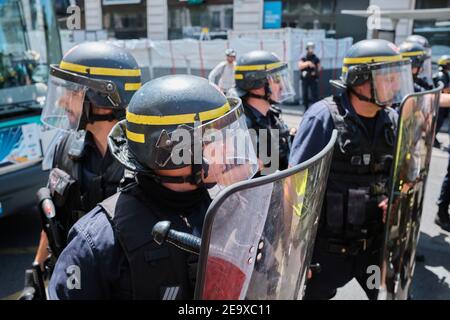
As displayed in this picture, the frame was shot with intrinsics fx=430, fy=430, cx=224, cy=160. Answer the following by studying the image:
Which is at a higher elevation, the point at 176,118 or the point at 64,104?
the point at 176,118

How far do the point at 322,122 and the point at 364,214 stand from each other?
598mm

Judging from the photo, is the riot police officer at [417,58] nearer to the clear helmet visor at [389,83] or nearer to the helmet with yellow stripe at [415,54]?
the helmet with yellow stripe at [415,54]

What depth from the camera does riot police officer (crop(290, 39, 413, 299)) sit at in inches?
100

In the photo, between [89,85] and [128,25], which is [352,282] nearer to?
[89,85]

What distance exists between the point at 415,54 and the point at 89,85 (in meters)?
4.83

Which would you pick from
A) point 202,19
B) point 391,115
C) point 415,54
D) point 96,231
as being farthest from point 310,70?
point 96,231

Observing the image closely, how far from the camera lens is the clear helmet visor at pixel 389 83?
258 cm

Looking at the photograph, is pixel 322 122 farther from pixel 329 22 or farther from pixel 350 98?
pixel 329 22

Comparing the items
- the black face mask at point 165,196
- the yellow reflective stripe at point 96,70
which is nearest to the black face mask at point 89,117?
the yellow reflective stripe at point 96,70

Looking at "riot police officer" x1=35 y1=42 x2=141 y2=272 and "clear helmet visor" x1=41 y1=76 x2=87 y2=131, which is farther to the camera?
"clear helmet visor" x1=41 y1=76 x2=87 y2=131

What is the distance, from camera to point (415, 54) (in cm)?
568

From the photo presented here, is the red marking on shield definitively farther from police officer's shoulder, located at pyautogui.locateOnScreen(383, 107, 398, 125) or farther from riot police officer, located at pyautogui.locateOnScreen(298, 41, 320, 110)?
riot police officer, located at pyautogui.locateOnScreen(298, 41, 320, 110)

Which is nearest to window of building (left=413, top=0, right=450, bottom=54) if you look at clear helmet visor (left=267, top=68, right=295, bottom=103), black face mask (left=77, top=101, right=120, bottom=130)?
clear helmet visor (left=267, top=68, right=295, bottom=103)

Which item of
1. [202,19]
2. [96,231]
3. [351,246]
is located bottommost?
[351,246]
